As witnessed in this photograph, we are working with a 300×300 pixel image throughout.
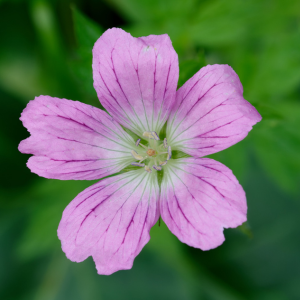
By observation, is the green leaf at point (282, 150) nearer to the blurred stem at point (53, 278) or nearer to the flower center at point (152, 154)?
the flower center at point (152, 154)

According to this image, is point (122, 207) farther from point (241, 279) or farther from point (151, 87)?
point (241, 279)

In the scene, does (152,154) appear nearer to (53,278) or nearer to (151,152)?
(151,152)

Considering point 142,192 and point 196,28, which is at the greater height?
point 196,28

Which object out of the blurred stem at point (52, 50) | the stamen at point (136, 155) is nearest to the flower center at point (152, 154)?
the stamen at point (136, 155)

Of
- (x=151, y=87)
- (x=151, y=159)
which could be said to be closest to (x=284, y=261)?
(x=151, y=159)

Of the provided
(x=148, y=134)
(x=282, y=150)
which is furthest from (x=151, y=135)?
(x=282, y=150)

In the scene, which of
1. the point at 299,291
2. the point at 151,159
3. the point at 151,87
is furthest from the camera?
the point at 299,291

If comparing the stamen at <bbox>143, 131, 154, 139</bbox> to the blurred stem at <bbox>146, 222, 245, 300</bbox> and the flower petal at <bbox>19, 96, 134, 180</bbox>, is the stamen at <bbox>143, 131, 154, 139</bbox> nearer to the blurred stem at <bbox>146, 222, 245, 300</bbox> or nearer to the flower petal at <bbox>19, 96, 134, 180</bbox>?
the flower petal at <bbox>19, 96, 134, 180</bbox>
